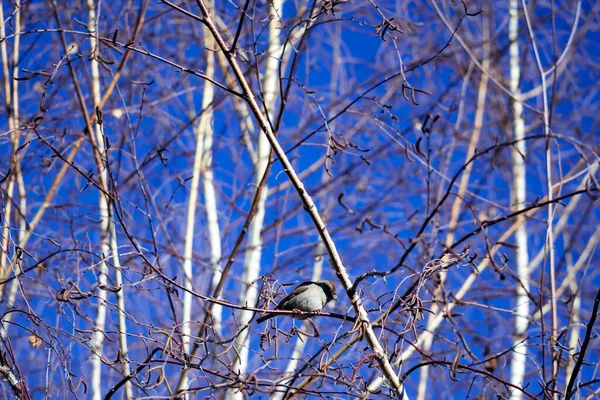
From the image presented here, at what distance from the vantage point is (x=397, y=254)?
16.8 ft

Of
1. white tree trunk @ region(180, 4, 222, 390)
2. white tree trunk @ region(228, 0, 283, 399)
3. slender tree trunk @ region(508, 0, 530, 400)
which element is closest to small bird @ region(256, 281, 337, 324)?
white tree trunk @ region(228, 0, 283, 399)

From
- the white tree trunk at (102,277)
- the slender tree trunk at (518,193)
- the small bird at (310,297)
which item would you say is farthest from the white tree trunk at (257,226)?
the slender tree trunk at (518,193)

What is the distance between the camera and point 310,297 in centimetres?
304

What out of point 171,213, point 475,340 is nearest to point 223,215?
point 171,213

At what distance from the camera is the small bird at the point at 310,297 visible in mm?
3008

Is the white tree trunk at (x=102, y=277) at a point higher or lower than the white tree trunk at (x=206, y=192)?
lower

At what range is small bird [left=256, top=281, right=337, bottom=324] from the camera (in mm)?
3008

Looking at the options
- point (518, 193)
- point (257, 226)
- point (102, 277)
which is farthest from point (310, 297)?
point (518, 193)

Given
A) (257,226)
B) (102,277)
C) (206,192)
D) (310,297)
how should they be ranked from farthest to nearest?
(206,192), (257,226), (102,277), (310,297)

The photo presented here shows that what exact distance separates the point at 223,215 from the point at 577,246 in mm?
2715

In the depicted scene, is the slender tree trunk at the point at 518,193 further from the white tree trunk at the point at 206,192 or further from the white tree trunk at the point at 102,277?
the white tree trunk at the point at 102,277

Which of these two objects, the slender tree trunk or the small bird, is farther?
the slender tree trunk

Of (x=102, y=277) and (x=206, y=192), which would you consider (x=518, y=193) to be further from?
(x=102, y=277)

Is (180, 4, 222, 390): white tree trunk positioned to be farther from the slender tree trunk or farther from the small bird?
the slender tree trunk
